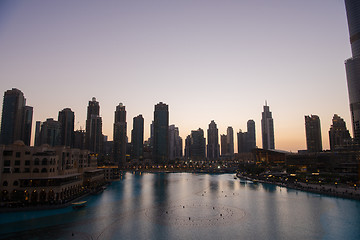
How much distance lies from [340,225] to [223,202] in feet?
120

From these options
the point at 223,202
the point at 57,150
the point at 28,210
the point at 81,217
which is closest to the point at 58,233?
the point at 81,217

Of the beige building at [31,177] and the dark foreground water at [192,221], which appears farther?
the beige building at [31,177]

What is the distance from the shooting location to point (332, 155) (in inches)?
6614

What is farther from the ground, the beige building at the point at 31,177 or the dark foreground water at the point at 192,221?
the beige building at the point at 31,177

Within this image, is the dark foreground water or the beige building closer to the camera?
the dark foreground water

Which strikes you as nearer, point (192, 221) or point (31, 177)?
point (192, 221)

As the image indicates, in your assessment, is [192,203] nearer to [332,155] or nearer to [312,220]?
[312,220]

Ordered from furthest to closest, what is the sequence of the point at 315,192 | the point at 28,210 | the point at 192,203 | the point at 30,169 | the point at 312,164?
the point at 312,164 < the point at 315,192 < the point at 192,203 < the point at 30,169 < the point at 28,210

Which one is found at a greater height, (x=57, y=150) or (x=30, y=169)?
(x=57, y=150)

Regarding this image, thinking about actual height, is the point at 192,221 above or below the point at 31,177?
below

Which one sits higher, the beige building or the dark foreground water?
the beige building

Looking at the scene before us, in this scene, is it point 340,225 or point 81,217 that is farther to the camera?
point 81,217

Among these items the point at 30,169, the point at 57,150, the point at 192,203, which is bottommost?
the point at 192,203

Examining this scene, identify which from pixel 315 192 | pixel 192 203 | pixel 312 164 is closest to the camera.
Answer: pixel 192 203
